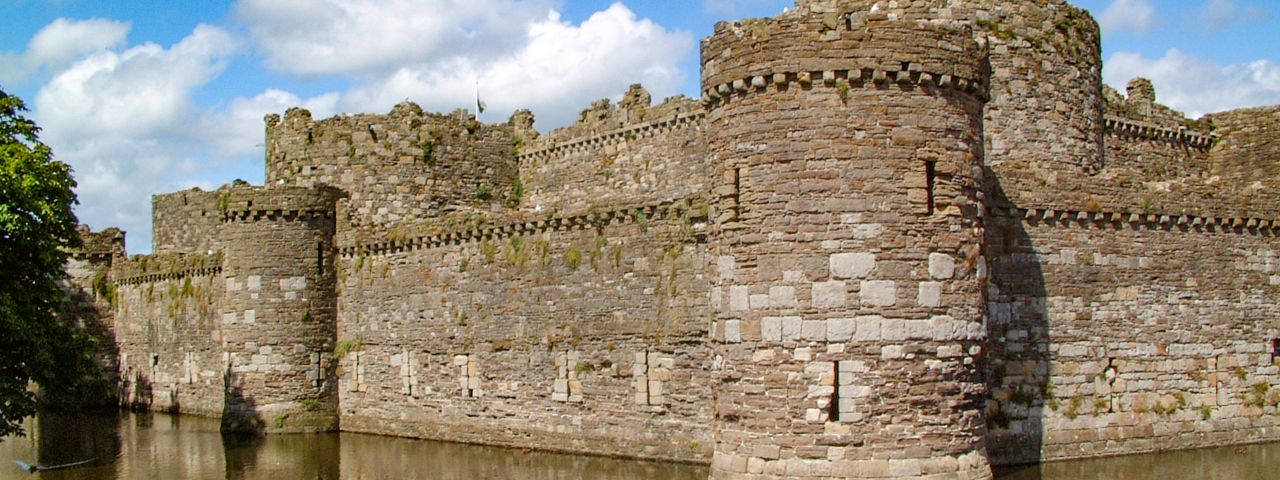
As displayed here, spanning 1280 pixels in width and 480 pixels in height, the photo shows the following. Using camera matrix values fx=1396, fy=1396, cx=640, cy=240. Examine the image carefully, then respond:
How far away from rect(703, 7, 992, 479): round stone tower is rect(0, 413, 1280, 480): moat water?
15.0 ft

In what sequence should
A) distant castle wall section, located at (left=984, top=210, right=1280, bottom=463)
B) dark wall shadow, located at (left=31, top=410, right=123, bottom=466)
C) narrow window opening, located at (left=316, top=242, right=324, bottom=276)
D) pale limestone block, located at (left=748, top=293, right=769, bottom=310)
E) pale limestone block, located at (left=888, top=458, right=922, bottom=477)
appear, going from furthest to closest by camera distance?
narrow window opening, located at (left=316, top=242, right=324, bottom=276) < dark wall shadow, located at (left=31, top=410, right=123, bottom=466) < distant castle wall section, located at (left=984, top=210, right=1280, bottom=463) < pale limestone block, located at (left=748, top=293, right=769, bottom=310) < pale limestone block, located at (left=888, top=458, right=922, bottom=477)

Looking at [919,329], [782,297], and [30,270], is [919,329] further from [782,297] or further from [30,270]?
[30,270]

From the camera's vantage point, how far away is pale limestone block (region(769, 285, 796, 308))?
52.3 feet

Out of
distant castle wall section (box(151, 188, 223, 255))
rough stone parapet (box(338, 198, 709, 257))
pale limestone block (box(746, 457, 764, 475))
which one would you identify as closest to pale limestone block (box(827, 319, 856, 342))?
pale limestone block (box(746, 457, 764, 475))

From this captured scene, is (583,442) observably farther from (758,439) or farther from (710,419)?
(758,439)

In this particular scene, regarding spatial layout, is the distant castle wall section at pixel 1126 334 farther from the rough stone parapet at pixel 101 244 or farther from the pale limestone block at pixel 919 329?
the rough stone parapet at pixel 101 244

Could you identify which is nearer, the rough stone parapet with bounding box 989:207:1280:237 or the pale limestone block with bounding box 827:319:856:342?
the pale limestone block with bounding box 827:319:856:342

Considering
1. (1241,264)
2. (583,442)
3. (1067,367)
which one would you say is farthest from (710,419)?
(1241,264)

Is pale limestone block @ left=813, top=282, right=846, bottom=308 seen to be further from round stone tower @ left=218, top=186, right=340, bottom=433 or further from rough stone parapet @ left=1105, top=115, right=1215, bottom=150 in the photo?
round stone tower @ left=218, top=186, right=340, bottom=433

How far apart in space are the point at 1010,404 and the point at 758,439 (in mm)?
6394

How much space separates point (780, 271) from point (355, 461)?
11721 millimetres

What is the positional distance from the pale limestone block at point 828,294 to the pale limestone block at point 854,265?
5.0 inches

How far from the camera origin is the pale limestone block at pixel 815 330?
1580cm

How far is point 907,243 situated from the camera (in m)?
15.9
